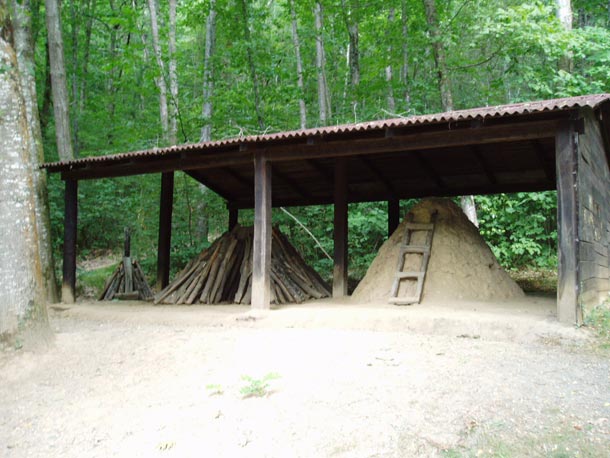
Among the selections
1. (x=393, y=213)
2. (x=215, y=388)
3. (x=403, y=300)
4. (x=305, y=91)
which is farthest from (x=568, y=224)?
(x=305, y=91)

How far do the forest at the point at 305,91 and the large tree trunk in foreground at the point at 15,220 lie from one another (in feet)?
21.8

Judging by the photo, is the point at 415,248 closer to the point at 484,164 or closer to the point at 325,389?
the point at 484,164

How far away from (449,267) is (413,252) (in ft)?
2.17

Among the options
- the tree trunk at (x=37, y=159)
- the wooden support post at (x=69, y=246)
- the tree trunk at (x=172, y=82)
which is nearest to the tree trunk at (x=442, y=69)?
the tree trunk at (x=172, y=82)

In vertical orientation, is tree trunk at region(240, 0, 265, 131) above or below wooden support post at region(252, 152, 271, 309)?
above

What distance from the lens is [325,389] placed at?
14.0 feet

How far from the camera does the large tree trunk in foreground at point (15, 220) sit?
220 inches

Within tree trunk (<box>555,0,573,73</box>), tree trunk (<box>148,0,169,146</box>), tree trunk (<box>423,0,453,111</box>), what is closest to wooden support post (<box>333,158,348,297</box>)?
tree trunk (<box>423,0,453,111</box>)

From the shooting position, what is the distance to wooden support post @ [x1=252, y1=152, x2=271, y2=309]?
791 centimetres

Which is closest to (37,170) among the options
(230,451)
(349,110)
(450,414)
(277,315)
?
(277,315)

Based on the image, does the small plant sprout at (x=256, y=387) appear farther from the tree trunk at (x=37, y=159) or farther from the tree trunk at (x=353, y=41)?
the tree trunk at (x=353, y=41)

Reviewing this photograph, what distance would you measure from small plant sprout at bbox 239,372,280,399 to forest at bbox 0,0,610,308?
8279mm

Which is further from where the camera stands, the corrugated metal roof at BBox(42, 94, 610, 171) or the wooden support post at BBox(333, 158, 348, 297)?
Result: the wooden support post at BBox(333, 158, 348, 297)

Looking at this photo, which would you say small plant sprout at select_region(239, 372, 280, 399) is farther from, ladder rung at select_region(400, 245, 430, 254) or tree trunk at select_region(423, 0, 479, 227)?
tree trunk at select_region(423, 0, 479, 227)
